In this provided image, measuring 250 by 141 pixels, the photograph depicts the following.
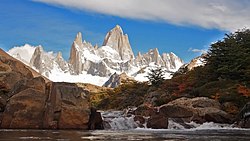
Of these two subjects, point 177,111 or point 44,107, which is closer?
point 44,107

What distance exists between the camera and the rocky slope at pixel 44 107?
27.5m

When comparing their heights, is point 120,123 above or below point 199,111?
below

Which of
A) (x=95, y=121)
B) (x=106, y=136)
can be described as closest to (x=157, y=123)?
(x=95, y=121)

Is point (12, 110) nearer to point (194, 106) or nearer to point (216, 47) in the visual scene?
point (194, 106)

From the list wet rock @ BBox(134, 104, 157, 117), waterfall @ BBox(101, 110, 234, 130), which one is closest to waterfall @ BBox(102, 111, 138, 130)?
waterfall @ BBox(101, 110, 234, 130)

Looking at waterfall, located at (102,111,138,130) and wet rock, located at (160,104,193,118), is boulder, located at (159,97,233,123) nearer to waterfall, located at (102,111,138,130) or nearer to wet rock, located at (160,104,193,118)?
wet rock, located at (160,104,193,118)

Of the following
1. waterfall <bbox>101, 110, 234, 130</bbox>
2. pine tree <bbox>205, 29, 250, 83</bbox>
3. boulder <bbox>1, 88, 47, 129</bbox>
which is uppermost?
pine tree <bbox>205, 29, 250, 83</bbox>

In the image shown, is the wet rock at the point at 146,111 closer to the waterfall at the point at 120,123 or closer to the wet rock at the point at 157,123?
the waterfall at the point at 120,123

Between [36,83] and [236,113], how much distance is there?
62.7 feet

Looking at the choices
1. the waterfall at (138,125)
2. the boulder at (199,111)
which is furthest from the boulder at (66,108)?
the boulder at (199,111)

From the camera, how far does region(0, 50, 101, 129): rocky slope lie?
90.2 ft

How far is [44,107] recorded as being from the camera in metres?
28.5

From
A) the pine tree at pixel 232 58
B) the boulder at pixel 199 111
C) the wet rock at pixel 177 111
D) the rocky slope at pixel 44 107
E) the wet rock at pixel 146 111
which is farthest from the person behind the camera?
the pine tree at pixel 232 58

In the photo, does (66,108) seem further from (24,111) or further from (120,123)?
(120,123)
